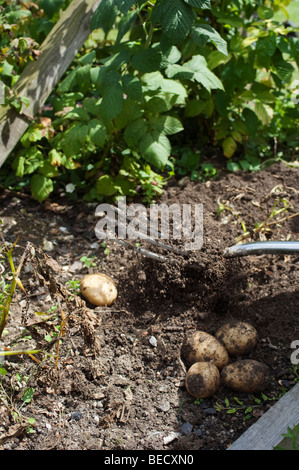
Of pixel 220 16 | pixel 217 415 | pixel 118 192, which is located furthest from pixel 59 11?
pixel 217 415

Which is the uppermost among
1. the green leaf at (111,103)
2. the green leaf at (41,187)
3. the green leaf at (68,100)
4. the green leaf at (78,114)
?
the green leaf at (111,103)

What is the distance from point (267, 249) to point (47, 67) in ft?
6.21

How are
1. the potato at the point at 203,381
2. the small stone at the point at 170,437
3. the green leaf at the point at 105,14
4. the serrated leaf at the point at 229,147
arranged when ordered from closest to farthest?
the small stone at the point at 170,437
the potato at the point at 203,381
the green leaf at the point at 105,14
the serrated leaf at the point at 229,147

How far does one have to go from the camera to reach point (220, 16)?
3262 millimetres

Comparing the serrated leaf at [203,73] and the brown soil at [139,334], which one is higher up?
the serrated leaf at [203,73]

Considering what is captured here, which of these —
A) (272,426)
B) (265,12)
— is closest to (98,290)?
(272,426)

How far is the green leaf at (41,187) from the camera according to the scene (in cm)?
326

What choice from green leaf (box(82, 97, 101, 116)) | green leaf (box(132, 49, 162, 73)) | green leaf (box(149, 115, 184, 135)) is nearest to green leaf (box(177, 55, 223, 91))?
green leaf (box(132, 49, 162, 73))

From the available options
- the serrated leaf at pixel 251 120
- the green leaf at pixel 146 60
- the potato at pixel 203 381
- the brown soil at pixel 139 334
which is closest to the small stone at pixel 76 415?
the brown soil at pixel 139 334

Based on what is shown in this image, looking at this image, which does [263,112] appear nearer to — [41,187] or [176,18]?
[176,18]

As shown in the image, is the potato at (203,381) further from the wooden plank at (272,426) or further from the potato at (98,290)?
the potato at (98,290)

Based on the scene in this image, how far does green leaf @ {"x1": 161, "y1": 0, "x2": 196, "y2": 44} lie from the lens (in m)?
2.46

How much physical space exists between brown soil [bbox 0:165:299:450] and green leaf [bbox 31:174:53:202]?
0.48 ft
